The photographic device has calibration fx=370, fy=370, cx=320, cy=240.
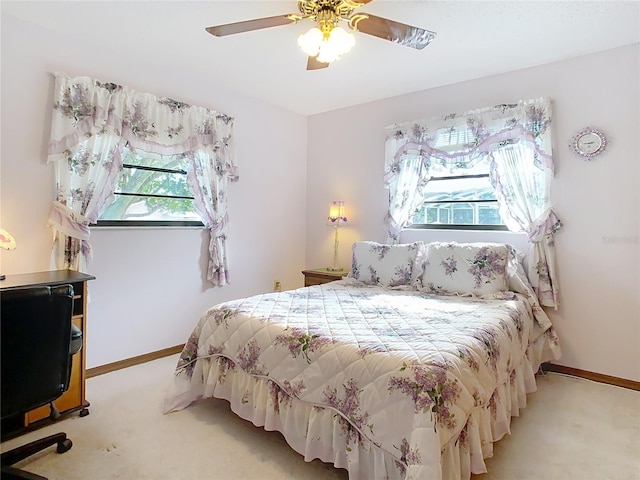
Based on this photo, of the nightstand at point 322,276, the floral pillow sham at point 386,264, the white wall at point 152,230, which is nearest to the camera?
the white wall at point 152,230

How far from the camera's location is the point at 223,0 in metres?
2.20

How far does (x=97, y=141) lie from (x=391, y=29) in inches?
87.5

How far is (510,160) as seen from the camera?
312 centimetres

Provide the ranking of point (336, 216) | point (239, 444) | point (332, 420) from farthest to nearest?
point (336, 216), point (239, 444), point (332, 420)

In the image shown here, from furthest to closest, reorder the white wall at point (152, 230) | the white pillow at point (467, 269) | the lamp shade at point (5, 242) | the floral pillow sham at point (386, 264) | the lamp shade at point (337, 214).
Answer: the lamp shade at point (337, 214) → the floral pillow sham at point (386, 264) → the white pillow at point (467, 269) → the white wall at point (152, 230) → the lamp shade at point (5, 242)

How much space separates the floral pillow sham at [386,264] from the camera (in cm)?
320

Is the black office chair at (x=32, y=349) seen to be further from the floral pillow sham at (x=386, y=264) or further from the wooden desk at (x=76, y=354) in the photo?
the floral pillow sham at (x=386, y=264)

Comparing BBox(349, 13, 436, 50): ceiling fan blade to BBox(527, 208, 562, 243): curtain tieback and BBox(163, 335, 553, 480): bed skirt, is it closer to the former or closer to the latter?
BBox(527, 208, 562, 243): curtain tieback

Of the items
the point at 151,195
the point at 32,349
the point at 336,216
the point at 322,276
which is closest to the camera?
the point at 32,349

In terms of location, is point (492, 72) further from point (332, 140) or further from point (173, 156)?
point (173, 156)

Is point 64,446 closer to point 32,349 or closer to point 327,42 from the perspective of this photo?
point 32,349

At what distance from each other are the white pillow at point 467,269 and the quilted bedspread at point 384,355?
181 millimetres

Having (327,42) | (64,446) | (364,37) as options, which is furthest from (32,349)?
(364,37)

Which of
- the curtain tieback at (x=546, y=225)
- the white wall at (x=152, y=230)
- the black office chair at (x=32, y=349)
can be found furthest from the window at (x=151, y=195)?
the curtain tieback at (x=546, y=225)
